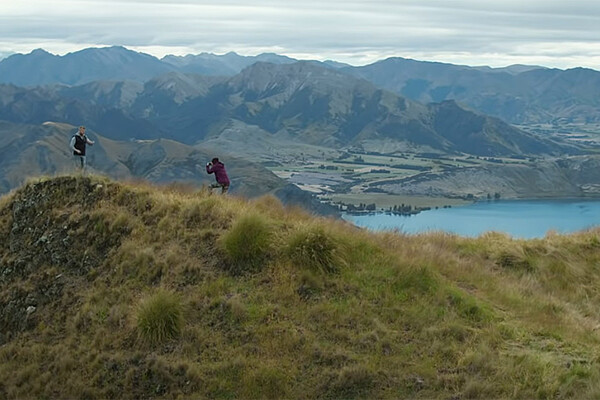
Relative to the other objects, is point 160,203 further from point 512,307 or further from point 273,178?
point 273,178

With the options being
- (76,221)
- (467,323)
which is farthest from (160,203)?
(467,323)

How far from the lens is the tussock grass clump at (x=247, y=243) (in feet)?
39.3

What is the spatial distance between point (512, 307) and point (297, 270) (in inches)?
160

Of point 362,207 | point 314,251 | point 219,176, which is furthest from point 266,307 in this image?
point 362,207

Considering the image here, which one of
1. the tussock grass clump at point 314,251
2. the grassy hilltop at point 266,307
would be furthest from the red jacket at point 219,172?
the tussock grass clump at point 314,251

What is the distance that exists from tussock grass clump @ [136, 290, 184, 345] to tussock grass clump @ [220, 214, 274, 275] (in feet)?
5.63

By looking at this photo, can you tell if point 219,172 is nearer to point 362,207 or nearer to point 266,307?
point 266,307

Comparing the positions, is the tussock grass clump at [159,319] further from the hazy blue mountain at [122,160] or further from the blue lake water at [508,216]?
the hazy blue mountain at [122,160]

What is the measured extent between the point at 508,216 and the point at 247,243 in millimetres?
86564

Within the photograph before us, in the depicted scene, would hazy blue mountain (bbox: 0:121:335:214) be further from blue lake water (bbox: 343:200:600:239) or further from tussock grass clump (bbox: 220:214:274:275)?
tussock grass clump (bbox: 220:214:274:275)

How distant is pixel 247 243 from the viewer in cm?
1216

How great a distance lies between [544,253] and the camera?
15211 mm

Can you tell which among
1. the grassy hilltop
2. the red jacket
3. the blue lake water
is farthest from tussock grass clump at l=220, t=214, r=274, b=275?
the blue lake water

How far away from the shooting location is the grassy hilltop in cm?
911
